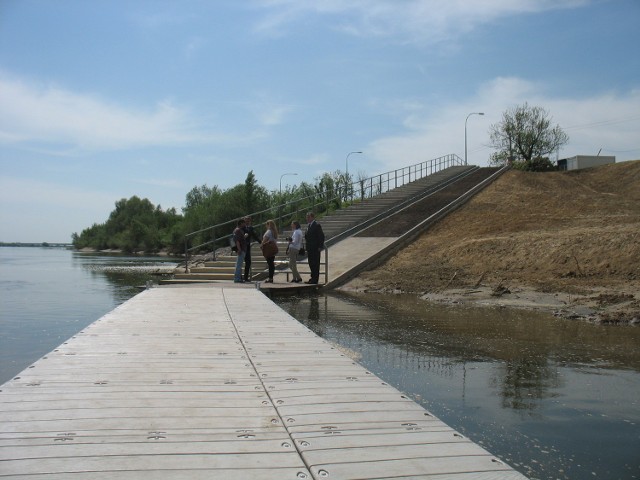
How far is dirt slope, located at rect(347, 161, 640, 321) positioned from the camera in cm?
1390

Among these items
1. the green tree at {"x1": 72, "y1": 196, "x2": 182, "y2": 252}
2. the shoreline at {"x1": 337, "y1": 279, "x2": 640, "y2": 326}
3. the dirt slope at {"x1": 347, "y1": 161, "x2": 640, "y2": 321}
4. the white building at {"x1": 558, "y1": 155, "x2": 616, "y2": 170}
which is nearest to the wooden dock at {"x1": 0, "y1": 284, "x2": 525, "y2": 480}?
the shoreline at {"x1": 337, "y1": 279, "x2": 640, "y2": 326}

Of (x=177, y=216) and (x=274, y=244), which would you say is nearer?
(x=274, y=244)

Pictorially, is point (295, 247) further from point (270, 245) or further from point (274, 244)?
point (270, 245)

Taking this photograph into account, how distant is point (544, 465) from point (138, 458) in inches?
111

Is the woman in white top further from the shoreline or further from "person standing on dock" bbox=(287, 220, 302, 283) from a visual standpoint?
the shoreline

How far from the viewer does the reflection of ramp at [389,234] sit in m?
19.4

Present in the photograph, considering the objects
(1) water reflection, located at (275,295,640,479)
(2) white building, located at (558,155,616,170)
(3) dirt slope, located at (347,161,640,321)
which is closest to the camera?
(1) water reflection, located at (275,295,640,479)

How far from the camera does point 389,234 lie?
77.1ft

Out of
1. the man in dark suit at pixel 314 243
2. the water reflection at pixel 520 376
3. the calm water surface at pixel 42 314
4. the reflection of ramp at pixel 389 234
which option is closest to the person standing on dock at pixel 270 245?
the man in dark suit at pixel 314 243

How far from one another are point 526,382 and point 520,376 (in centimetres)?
27

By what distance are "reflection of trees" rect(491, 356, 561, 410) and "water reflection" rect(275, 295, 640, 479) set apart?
0.04 ft

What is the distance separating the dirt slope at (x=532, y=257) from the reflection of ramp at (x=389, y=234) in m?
0.45

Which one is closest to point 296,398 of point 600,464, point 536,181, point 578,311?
point 600,464

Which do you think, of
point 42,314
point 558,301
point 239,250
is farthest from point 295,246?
point 558,301
